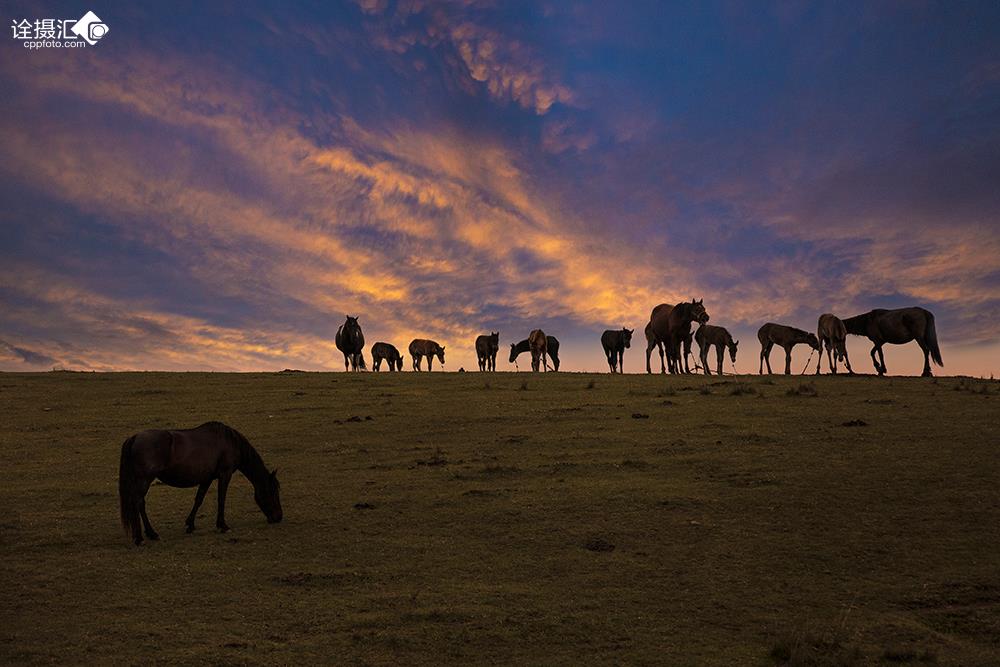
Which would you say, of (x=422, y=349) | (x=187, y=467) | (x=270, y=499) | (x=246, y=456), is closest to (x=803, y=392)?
(x=270, y=499)

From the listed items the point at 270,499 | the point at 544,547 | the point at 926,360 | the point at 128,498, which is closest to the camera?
the point at 544,547

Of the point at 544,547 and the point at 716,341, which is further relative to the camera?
the point at 716,341

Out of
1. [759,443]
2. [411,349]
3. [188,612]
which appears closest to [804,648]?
[188,612]

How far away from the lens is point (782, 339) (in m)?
39.4

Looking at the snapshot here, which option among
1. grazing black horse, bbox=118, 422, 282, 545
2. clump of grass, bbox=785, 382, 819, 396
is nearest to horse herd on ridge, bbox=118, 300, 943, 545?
grazing black horse, bbox=118, 422, 282, 545

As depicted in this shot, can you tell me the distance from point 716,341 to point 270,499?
33.1 meters

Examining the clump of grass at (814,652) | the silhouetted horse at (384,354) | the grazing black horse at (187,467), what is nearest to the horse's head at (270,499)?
the grazing black horse at (187,467)

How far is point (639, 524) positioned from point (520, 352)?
51341 millimetres

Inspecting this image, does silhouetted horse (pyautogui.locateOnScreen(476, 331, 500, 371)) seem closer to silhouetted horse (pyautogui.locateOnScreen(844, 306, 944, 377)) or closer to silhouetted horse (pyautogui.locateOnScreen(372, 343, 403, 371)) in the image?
silhouetted horse (pyautogui.locateOnScreen(372, 343, 403, 371))

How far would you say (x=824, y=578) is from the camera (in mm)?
9352

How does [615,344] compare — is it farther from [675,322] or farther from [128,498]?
[128,498]

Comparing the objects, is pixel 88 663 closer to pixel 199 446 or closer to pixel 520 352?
pixel 199 446

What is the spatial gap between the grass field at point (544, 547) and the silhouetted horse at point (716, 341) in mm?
19869

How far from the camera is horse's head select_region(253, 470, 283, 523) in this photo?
12680 mm
